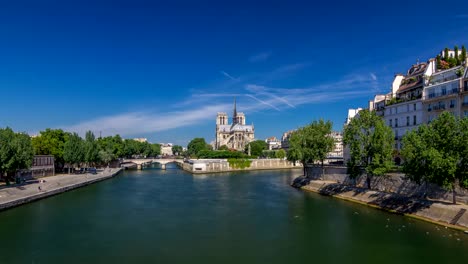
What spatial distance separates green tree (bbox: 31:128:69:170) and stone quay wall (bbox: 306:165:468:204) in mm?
51718

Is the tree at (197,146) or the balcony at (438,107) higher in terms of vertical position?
the balcony at (438,107)

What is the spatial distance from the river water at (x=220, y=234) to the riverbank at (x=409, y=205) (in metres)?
0.94

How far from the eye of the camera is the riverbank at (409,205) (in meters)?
25.2

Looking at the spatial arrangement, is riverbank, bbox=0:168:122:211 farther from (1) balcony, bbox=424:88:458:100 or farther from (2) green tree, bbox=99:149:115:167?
(1) balcony, bbox=424:88:458:100

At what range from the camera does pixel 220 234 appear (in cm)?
2567

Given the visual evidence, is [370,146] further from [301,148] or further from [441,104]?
[301,148]

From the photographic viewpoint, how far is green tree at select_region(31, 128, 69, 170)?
224 feet

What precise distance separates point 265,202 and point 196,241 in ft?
59.5

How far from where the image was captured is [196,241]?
23688 mm

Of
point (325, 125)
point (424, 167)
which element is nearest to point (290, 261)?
point (424, 167)

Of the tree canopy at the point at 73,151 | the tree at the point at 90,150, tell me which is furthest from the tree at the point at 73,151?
the tree at the point at 90,150

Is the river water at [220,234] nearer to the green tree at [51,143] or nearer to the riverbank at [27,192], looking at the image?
the riverbank at [27,192]

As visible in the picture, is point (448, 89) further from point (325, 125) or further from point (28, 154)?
point (28, 154)

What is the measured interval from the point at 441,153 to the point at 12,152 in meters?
45.6
